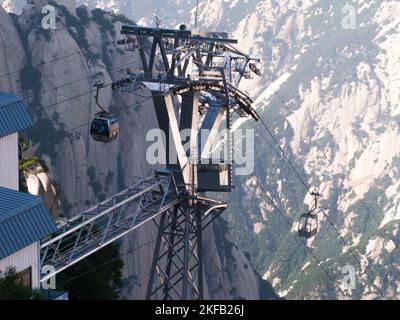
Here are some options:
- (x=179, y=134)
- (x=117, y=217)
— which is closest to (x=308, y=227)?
(x=179, y=134)

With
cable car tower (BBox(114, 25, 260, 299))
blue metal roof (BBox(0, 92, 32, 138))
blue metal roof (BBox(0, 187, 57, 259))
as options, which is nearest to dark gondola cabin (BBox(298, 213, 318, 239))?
cable car tower (BBox(114, 25, 260, 299))

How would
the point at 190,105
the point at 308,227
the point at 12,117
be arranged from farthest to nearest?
the point at 308,227, the point at 190,105, the point at 12,117

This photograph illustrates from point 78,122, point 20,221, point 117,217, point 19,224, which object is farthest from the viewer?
point 78,122

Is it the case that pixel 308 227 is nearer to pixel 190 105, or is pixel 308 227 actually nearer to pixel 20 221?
pixel 190 105

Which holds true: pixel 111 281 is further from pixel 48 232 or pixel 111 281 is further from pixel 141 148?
pixel 141 148
